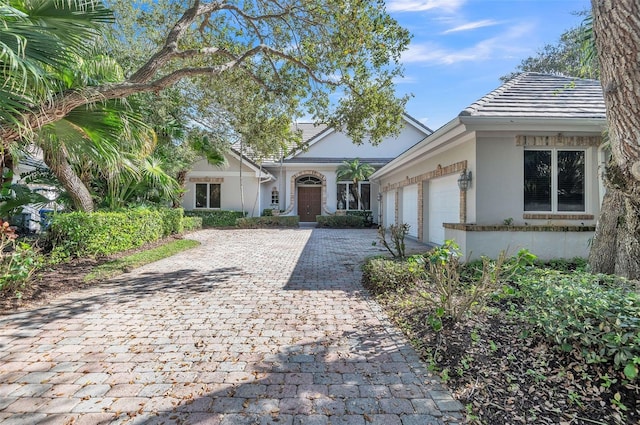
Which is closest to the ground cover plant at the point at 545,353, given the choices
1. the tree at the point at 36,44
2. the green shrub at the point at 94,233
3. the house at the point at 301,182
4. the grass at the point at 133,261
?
the tree at the point at 36,44

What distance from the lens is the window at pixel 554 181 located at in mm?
7953

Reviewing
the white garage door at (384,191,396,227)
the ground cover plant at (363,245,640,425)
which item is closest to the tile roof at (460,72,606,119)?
the ground cover plant at (363,245,640,425)

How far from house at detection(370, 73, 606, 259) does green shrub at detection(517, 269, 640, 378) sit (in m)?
3.48

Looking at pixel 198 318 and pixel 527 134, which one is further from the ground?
pixel 527 134

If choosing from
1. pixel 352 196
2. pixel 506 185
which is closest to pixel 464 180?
pixel 506 185

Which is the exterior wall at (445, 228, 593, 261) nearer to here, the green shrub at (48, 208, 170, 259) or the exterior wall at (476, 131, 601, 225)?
the exterior wall at (476, 131, 601, 225)

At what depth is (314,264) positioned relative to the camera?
9.07 meters

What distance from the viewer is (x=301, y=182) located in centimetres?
2397

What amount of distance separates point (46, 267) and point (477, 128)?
31.8ft

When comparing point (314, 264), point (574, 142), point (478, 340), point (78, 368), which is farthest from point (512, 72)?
point (78, 368)

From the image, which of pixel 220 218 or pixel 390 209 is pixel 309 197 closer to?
pixel 220 218

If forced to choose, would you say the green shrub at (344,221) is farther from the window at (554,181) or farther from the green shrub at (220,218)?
the window at (554,181)

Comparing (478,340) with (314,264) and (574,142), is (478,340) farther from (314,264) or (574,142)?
(574,142)

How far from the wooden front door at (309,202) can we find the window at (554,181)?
16.6 meters
